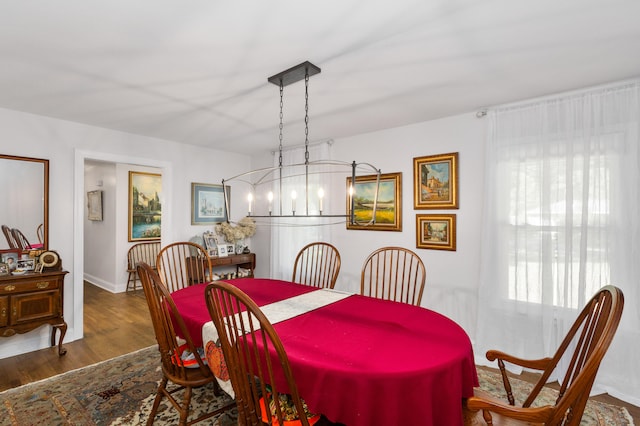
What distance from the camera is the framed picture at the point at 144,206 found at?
576 cm

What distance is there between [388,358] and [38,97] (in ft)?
11.2

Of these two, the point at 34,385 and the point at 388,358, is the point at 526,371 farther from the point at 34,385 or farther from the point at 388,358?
the point at 34,385

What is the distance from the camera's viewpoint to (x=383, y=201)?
377 centimetres

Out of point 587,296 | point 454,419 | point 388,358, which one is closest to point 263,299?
point 388,358

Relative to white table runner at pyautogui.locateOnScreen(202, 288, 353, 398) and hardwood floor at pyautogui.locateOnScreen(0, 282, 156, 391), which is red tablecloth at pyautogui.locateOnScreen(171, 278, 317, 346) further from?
hardwood floor at pyautogui.locateOnScreen(0, 282, 156, 391)

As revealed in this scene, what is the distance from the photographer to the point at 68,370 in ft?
9.32

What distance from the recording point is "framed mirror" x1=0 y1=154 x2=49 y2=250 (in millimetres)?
3168

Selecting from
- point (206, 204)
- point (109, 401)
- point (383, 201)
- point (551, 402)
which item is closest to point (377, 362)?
point (551, 402)

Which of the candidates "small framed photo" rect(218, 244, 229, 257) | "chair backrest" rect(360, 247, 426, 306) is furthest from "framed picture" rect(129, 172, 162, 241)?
"chair backrest" rect(360, 247, 426, 306)

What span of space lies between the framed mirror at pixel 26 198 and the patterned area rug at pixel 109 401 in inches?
57.7

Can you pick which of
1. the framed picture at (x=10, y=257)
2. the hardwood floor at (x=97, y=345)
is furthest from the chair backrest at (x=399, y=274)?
the framed picture at (x=10, y=257)

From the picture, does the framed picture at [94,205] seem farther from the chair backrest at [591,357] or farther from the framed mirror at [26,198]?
the chair backrest at [591,357]

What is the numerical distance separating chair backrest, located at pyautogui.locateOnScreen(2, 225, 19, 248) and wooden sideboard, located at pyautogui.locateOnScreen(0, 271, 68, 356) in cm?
39

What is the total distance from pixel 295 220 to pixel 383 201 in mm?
1377
